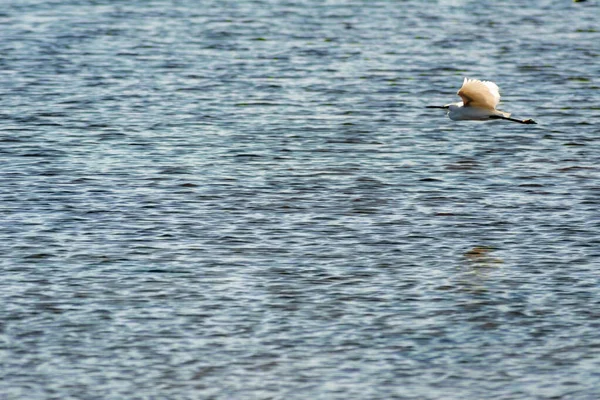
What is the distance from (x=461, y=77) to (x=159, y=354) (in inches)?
591

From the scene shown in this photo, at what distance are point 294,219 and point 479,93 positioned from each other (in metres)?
2.77

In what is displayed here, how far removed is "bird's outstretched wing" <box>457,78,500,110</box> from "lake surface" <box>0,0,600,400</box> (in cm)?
111

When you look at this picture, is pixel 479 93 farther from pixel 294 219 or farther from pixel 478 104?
pixel 294 219

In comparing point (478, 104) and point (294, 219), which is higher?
point (478, 104)

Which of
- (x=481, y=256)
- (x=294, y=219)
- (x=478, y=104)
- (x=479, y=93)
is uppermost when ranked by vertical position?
(x=479, y=93)

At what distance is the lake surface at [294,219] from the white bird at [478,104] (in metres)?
0.92

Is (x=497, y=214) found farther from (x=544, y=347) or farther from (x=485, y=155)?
(x=544, y=347)

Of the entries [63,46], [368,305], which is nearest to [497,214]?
[368,305]

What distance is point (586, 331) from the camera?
1261 centimetres

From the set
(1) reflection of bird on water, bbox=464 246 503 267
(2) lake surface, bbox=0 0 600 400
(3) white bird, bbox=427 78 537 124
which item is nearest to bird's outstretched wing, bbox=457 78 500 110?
(3) white bird, bbox=427 78 537 124

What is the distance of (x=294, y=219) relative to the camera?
1622 centimetres

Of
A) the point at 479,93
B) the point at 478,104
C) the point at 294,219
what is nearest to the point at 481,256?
the point at 294,219

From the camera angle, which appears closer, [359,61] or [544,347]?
[544,347]

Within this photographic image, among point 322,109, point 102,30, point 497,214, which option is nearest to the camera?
point 497,214
